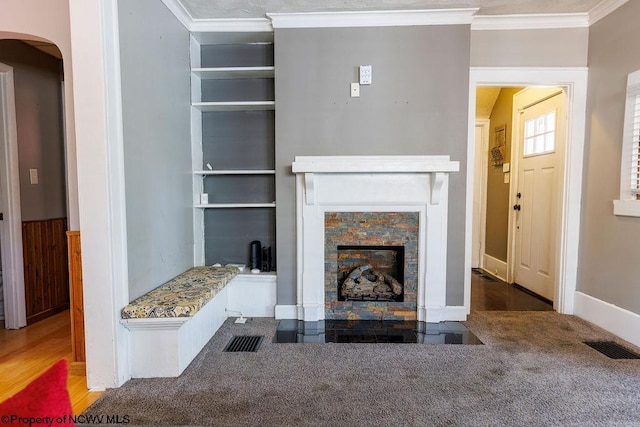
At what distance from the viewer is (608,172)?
2604 mm

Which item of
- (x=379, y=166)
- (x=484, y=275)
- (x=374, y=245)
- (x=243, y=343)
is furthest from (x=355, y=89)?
(x=484, y=275)

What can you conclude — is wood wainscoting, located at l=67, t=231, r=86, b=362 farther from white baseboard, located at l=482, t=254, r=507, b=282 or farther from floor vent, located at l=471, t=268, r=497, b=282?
white baseboard, located at l=482, t=254, r=507, b=282

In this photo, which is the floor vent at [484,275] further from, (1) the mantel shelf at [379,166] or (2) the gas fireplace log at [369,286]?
(1) the mantel shelf at [379,166]

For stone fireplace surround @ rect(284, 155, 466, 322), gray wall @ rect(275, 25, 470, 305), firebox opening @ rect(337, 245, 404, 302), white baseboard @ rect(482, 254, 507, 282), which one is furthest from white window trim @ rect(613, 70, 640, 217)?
white baseboard @ rect(482, 254, 507, 282)

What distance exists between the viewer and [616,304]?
251 centimetres

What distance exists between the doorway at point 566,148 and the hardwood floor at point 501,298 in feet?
1.01

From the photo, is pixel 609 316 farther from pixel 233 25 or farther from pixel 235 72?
pixel 233 25

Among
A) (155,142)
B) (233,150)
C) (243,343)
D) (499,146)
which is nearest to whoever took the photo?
(155,142)

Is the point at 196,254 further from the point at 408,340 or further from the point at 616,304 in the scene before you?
the point at 616,304

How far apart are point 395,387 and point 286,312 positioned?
4.13 feet

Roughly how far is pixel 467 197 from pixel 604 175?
3.38ft

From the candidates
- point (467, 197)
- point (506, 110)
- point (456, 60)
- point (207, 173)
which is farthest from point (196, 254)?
point (506, 110)

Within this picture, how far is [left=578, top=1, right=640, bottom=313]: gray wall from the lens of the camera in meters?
2.40

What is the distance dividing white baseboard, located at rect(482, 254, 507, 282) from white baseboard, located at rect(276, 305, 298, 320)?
279 centimetres
